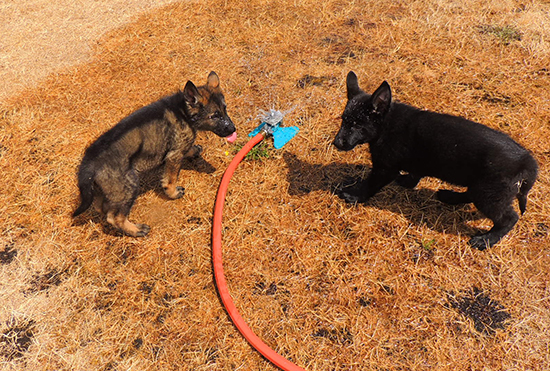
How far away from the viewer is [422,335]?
4273 mm

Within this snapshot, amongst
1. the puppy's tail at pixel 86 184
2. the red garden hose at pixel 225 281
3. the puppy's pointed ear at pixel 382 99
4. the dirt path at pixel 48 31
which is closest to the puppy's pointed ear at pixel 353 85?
the puppy's pointed ear at pixel 382 99

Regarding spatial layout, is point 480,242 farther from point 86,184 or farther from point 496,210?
point 86,184

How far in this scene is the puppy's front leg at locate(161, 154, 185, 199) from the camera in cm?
573

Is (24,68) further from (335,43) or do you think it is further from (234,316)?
(234,316)

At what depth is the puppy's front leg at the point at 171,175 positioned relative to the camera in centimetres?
573

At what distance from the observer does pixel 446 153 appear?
441 centimetres

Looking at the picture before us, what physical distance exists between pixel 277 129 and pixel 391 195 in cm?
257

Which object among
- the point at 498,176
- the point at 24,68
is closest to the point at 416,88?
the point at 498,176

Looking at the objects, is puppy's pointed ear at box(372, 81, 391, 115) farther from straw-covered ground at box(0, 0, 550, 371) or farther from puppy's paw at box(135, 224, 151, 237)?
puppy's paw at box(135, 224, 151, 237)

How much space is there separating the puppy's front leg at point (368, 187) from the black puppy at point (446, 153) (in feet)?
0.05

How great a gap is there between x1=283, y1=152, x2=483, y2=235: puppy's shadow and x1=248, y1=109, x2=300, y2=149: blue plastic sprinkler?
0.34m

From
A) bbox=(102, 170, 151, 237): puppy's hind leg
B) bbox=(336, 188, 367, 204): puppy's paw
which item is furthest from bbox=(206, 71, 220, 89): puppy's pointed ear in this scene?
bbox=(336, 188, 367, 204): puppy's paw

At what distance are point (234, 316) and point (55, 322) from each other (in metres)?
2.61

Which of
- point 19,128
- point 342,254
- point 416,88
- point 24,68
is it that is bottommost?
point 342,254
